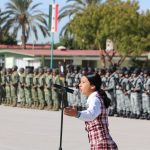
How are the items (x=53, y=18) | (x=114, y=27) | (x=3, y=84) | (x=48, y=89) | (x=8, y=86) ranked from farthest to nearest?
(x=114, y=27) → (x=53, y=18) → (x=3, y=84) → (x=8, y=86) → (x=48, y=89)

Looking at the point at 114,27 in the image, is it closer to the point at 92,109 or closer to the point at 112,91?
the point at 112,91

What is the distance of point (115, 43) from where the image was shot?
46.8 m

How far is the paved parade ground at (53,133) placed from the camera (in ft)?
37.2

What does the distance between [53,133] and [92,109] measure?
8068 millimetres

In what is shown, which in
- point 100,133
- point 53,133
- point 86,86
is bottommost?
point 53,133

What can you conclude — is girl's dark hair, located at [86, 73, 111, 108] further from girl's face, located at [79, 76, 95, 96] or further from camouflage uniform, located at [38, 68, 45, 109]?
camouflage uniform, located at [38, 68, 45, 109]

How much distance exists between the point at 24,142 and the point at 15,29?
140 feet

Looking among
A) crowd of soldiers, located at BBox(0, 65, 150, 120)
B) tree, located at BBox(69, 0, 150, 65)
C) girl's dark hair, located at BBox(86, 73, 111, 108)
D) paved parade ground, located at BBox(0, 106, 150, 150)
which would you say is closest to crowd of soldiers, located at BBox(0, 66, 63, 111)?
crowd of soldiers, located at BBox(0, 65, 150, 120)

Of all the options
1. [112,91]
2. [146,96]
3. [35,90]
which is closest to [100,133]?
[146,96]

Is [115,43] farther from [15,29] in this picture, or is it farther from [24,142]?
[24,142]

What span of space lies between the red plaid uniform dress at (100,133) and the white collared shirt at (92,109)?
0.27 ft

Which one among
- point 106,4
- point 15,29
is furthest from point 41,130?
point 15,29

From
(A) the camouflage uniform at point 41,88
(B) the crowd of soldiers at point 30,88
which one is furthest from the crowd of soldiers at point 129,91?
(A) the camouflage uniform at point 41,88

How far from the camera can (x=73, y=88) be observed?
20.9 meters
